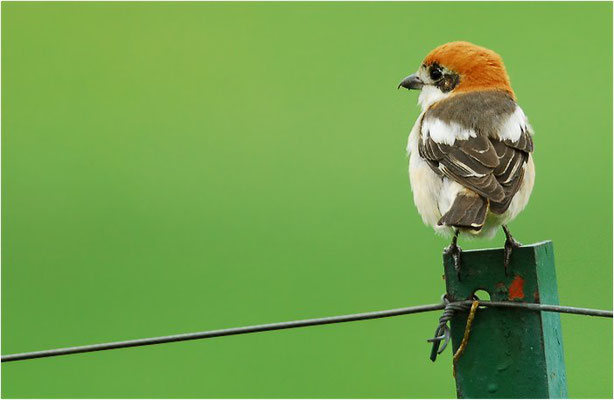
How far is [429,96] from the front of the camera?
560 cm

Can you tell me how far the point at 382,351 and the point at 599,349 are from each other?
1.81 meters

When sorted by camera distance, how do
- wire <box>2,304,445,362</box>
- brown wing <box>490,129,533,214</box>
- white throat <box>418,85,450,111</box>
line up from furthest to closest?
white throat <box>418,85,450,111</box> → brown wing <box>490,129,533,214</box> → wire <box>2,304,445,362</box>

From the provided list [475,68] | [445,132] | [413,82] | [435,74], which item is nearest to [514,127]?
Result: [445,132]

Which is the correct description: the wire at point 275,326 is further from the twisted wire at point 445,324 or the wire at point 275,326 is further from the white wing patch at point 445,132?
the white wing patch at point 445,132

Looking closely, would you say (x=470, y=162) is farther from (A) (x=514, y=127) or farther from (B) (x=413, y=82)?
(B) (x=413, y=82)

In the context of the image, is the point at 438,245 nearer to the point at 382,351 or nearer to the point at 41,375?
the point at 382,351

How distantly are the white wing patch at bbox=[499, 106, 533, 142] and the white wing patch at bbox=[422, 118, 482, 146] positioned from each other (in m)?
0.14

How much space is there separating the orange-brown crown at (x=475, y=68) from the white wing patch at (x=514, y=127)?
332mm

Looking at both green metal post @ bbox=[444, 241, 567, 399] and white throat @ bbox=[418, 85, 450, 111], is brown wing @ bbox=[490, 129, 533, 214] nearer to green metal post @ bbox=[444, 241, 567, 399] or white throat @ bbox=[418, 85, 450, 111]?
white throat @ bbox=[418, 85, 450, 111]

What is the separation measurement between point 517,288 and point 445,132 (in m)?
1.63

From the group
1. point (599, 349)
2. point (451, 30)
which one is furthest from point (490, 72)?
point (451, 30)

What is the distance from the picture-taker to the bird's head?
17.5 ft

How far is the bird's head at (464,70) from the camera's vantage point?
534 cm

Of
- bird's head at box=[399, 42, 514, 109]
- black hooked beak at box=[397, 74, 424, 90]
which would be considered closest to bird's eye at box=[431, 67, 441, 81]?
bird's head at box=[399, 42, 514, 109]
